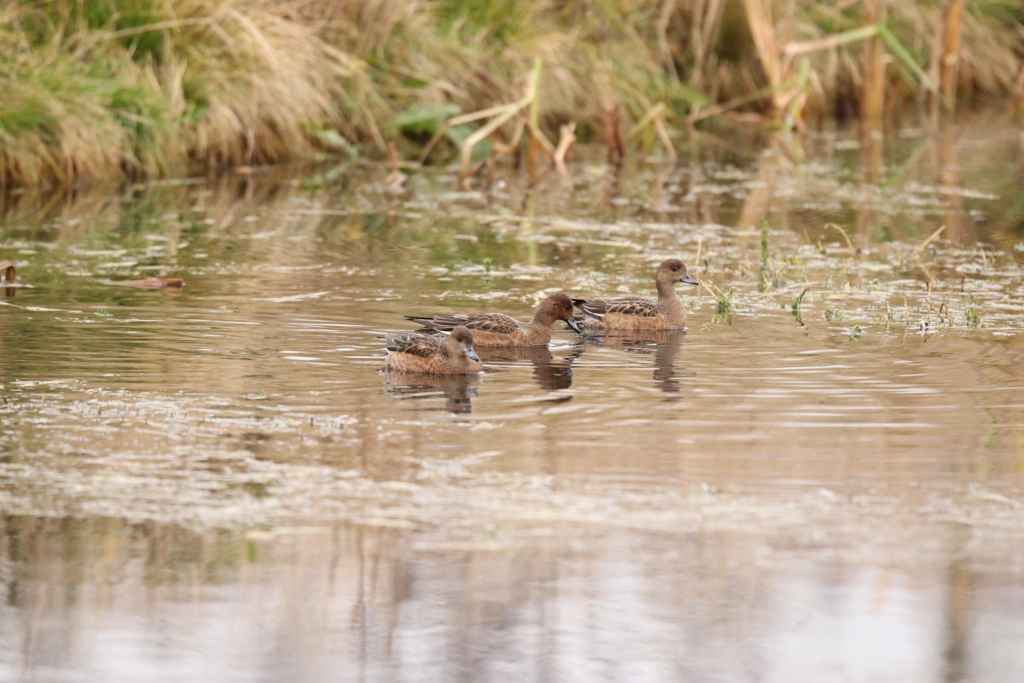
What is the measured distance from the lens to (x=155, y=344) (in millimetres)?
11117

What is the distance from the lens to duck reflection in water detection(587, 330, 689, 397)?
11030mm

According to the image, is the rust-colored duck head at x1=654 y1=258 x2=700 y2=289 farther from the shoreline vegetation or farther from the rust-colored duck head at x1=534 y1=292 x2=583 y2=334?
the shoreline vegetation

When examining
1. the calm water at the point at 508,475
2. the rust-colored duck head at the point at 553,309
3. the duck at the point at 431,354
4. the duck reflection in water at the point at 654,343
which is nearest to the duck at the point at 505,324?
the rust-colored duck head at the point at 553,309

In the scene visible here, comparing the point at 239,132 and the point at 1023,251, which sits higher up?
the point at 239,132

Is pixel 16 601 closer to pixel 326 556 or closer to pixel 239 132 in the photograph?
pixel 326 556

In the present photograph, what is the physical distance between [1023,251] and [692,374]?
233 inches

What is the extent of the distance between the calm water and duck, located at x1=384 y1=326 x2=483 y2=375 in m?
0.17

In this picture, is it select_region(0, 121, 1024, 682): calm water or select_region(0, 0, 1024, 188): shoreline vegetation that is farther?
select_region(0, 0, 1024, 188): shoreline vegetation

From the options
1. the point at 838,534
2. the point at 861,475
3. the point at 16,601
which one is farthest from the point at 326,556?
the point at 861,475

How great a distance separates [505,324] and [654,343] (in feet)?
3.00

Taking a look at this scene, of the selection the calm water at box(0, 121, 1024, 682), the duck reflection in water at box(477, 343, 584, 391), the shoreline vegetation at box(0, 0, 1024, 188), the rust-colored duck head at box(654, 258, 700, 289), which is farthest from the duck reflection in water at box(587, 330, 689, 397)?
the shoreline vegetation at box(0, 0, 1024, 188)

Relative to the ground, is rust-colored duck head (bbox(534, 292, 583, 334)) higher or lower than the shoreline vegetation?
lower

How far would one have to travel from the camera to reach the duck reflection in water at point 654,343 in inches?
434

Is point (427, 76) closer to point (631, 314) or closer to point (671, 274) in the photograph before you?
point (671, 274)
